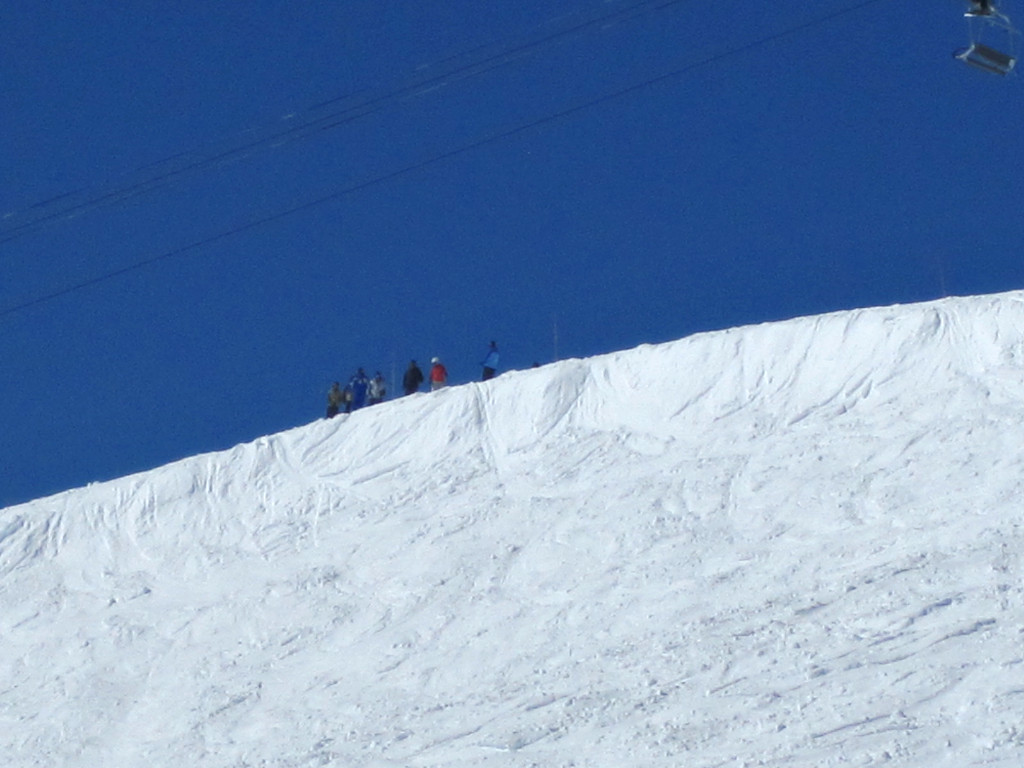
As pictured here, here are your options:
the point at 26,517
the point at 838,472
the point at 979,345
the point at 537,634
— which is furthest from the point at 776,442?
the point at 26,517

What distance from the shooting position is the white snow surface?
1834 cm

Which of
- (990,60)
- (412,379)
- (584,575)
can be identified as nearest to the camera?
(990,60)

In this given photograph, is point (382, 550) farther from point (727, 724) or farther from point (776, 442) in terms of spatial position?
point (727, 724)

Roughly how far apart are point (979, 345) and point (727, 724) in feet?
27.0

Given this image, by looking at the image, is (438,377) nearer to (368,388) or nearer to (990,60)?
(368,388)

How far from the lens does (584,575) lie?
72.0 ft

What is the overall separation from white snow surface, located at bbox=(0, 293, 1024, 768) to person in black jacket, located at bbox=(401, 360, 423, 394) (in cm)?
90

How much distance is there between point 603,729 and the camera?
1841 cm

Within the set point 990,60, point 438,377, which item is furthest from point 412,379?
point 990,60

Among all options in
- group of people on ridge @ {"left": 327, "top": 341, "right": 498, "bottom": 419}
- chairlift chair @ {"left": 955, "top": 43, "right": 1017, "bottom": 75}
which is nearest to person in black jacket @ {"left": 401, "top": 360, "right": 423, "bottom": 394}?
group of people on ridge @ {"left": 327, "top": 341, "right": 498, "bottom": 419}

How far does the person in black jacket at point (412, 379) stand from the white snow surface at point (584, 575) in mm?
896

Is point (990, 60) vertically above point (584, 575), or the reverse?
point (990, 60)

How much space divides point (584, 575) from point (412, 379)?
748 centimetres

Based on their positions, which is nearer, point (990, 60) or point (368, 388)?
point (990, 60)
